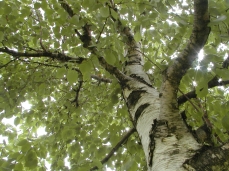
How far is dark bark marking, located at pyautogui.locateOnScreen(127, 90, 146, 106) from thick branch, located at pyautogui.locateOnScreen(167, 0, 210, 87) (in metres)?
0.37

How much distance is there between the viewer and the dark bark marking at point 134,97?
187 cm

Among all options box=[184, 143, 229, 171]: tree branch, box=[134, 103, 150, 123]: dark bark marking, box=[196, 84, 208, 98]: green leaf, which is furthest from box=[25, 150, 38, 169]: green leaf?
box=[196, 84, 208, 98]: green leaf

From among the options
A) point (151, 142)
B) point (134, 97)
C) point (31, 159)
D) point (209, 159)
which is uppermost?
point (134, 97)

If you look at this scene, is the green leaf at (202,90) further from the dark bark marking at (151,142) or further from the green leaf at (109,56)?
the green leaf at (109,56)

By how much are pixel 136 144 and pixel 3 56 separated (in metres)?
2.78

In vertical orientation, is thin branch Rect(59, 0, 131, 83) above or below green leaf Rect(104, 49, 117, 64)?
above

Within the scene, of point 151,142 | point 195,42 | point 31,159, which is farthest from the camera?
point 31,159

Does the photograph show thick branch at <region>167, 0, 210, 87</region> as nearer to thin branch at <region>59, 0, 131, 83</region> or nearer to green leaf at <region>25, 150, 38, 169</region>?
thin branch at <region>59, 0, 131, 83</region>

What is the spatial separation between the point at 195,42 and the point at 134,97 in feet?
2.31

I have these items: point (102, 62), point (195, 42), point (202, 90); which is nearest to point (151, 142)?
point (202, 90)

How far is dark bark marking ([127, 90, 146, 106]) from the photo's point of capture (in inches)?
73.6

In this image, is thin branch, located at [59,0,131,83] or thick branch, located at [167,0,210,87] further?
thin branch, located at [59,0,131,83]

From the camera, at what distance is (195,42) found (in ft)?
4.84

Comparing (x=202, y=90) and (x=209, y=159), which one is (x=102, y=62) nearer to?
(x=202, y=90)
